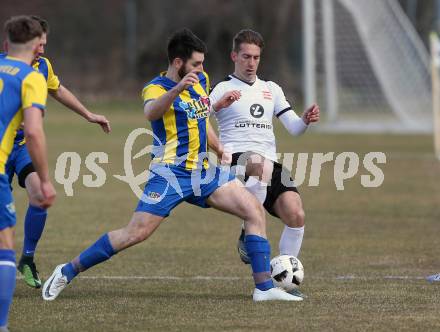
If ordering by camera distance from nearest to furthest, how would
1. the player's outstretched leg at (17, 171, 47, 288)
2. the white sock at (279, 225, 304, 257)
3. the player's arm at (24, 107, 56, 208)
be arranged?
the player's arm at (24, 107, 56, 208)
the player's outstretched leg at (17, 171, 47, 288)
the white sock at (279, 225, 304, 257)

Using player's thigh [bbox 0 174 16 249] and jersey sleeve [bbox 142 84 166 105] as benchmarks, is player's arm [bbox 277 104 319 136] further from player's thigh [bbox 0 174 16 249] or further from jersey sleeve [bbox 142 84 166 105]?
player's thigh [bbox 0 174 16 249]

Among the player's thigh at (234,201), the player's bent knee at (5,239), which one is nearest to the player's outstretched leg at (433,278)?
the player's thigh at (234,201)

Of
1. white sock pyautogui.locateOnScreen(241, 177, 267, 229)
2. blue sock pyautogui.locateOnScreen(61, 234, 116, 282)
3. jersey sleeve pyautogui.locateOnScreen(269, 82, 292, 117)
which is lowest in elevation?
blue sock pyautogui.locateOnScreen(61, 234, 116, 282)

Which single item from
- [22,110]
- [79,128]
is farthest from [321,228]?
[79,128]

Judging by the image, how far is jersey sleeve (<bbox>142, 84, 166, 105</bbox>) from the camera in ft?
23.3

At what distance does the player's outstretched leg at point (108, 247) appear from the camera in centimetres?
715

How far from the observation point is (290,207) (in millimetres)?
7852

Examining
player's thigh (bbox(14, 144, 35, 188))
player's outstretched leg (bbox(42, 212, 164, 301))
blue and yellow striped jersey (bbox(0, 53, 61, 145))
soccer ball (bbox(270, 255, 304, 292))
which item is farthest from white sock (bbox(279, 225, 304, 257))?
blue and yellow striped jersey (bbox(0, 53, 61, 145))

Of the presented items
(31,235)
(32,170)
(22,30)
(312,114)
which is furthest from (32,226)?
(22,30)

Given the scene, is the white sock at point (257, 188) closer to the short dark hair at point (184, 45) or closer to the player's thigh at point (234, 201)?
the player's thigh at point (234, 201)

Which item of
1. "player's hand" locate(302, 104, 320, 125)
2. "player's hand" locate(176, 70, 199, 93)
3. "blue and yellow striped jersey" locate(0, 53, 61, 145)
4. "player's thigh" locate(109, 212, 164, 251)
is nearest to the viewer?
"player's hand" locate(176, 70, 199, 93)

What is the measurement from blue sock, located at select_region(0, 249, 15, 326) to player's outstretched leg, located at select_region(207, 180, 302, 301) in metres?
1.76

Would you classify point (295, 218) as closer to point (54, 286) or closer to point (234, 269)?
point (234, 269)

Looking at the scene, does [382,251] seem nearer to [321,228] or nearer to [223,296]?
[321,228]
